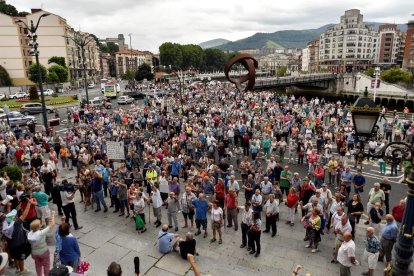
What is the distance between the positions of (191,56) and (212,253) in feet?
381

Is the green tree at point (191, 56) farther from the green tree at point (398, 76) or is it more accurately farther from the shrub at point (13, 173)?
the shrub at point (13, 173)

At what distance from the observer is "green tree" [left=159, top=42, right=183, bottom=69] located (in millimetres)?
106438

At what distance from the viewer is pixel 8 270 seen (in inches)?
299

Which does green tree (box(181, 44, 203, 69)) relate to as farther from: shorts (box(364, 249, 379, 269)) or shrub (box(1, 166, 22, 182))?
shorts (box(364, 249, 379, 269))

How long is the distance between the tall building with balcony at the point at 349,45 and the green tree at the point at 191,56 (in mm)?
59586

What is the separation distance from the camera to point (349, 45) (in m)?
137

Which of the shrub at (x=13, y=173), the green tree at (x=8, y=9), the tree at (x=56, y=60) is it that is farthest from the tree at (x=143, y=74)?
the shrub at (x=13, y=173)

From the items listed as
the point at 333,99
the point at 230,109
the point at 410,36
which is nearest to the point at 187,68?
the point at 333,99

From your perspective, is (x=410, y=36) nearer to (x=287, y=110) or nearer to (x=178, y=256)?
(x=287, y=110)

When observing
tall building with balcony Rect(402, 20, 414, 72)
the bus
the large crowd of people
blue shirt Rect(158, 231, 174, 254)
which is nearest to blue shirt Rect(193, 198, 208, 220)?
the large crowd of people

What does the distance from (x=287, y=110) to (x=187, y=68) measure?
98007 millimetres

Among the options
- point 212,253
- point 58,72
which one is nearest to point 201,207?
point 212,253

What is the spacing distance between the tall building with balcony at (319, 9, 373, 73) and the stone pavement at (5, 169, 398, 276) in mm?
137648

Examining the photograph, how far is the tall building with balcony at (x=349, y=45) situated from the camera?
135 metres
